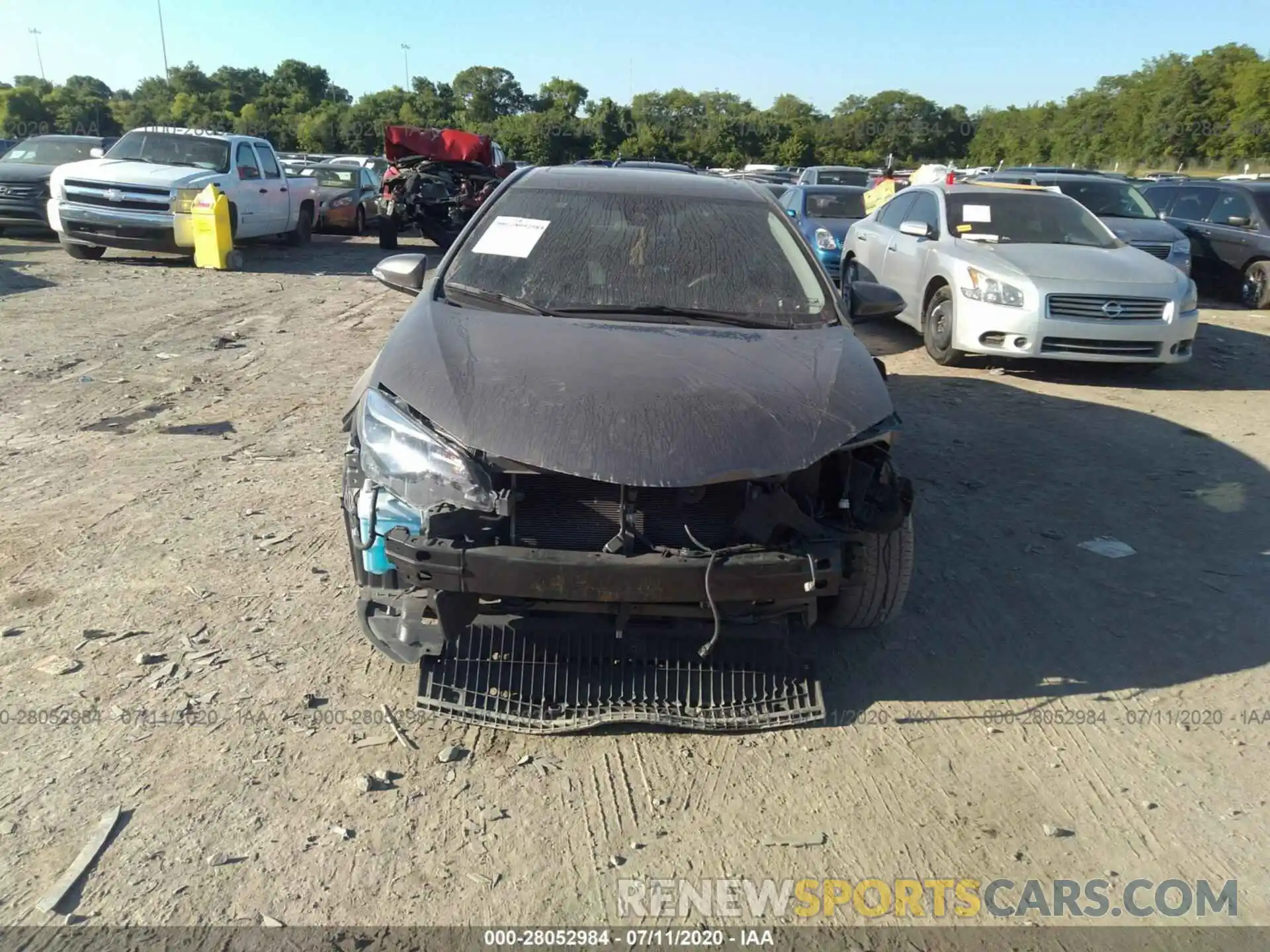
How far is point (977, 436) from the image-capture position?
6.50 metres

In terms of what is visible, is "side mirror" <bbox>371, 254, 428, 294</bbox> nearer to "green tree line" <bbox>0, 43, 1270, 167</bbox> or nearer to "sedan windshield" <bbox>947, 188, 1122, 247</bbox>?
"sedan windshield" <bbox>947, 188, 1122, 247</bbox>

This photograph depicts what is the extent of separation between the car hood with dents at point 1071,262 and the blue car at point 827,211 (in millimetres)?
3902

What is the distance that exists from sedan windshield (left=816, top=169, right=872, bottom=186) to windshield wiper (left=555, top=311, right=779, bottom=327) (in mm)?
14175

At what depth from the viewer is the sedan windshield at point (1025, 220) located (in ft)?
29.0

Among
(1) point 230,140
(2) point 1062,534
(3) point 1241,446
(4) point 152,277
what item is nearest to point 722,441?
(2) point 1062,534

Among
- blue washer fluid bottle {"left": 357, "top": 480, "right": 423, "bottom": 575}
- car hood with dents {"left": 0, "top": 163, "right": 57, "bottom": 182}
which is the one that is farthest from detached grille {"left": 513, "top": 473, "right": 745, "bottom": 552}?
car hood with dents {"left": 0, "top": 163, "right": 57, "bottom": 182}

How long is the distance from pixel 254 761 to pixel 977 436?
5109 mm

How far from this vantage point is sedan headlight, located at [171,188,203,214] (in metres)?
12.9

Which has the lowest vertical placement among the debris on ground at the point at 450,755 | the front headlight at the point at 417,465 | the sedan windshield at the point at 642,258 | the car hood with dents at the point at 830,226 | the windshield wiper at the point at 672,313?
the debris on ground at the point at 450,755

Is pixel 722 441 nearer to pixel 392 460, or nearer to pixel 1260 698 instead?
pixel 392 460

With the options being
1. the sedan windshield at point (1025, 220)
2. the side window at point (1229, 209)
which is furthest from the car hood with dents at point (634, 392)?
the side window at point (1229, 209)

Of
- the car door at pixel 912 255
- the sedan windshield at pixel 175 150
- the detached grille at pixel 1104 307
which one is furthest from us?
the sedan windshield at pixel 175 150

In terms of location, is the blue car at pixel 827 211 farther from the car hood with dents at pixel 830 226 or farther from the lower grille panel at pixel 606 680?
the lower grille panel at pixel 606 680

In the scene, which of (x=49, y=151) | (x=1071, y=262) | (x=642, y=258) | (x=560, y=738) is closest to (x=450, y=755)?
(x=560, y=738)
